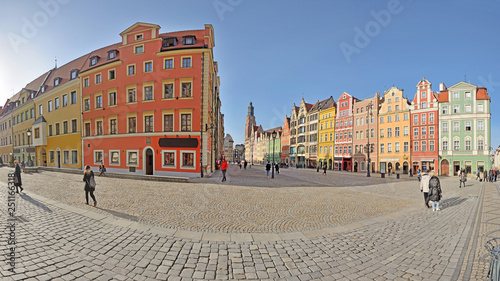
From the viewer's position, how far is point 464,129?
112ft

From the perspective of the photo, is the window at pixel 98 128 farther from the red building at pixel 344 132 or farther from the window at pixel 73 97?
the red building at pixel 344 132

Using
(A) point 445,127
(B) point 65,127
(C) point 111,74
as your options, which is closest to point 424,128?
(A) point 445,127

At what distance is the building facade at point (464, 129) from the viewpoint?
32.9 metres

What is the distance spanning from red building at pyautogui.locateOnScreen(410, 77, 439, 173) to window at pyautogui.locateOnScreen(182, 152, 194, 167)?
39829 millimetres

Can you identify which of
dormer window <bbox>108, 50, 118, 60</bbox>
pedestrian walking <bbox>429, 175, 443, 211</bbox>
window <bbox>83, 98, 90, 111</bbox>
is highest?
dormer window <bbox>108, 50, 118, 60</bbox>

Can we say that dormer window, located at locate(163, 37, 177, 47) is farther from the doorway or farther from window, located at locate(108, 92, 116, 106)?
the doorway

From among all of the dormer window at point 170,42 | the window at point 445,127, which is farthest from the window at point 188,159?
the window at point 445,127

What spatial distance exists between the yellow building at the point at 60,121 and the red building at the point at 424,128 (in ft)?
178

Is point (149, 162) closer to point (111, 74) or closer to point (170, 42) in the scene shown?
point (111, 74)

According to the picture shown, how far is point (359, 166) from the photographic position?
4528 centimetres

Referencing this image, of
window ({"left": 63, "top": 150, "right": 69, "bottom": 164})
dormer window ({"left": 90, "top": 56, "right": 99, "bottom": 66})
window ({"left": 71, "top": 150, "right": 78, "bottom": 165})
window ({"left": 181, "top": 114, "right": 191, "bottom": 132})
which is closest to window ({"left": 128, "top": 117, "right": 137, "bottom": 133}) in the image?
window ({"left": 181, "top": 114, "right": 191, "bottom": 132})

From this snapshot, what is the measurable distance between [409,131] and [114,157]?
48313mm

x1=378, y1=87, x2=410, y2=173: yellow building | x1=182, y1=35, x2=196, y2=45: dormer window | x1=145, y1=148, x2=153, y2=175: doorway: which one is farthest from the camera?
x1=378, y1=87, x2=410, y2=173: yellow building

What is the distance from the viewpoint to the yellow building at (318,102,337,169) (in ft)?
172
